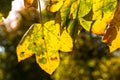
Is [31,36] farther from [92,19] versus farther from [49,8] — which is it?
[92,19]

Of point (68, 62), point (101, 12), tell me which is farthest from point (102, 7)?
point (68, 62)

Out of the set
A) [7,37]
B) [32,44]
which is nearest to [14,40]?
[7,37]

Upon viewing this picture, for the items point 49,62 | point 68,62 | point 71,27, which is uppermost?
point 71,27

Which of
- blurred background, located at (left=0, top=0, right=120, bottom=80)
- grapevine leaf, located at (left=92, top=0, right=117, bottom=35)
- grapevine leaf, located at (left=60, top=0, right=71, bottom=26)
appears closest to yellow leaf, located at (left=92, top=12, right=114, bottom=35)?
grapevine leaf, located at (left=92, top=0, right=117, bottom=35)

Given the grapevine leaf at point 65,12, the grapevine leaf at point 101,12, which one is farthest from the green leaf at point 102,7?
the grapevine leaf at point 65,12

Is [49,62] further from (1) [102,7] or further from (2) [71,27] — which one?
(1) [102,7]

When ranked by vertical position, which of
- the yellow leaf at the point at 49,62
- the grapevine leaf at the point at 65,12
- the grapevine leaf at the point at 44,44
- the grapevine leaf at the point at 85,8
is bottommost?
the yellow leaf at the point at 49,62

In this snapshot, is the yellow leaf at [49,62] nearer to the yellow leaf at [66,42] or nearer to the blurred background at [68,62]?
the yellow leaf at [66,42]
